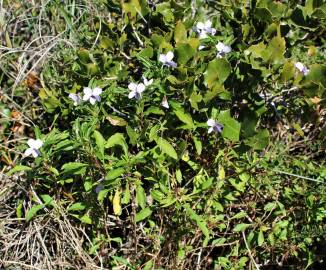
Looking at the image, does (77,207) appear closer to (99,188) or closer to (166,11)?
(99,188)

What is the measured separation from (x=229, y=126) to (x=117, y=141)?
447 millimetres

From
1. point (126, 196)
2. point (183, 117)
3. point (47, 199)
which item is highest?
point (183, 117)

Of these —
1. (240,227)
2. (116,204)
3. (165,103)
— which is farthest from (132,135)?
(240,227)

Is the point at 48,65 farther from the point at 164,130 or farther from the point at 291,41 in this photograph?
the point at 291,41

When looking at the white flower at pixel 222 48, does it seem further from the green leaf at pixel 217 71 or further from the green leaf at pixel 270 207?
the green leaf at pixel 270 207

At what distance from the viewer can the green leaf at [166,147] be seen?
210 cm

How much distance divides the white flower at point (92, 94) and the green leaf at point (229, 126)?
49 centimetres

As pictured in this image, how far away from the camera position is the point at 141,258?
94.3 inches

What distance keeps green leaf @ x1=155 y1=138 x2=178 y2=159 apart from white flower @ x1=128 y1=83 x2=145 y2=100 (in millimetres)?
196

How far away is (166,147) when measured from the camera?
211 centimetres

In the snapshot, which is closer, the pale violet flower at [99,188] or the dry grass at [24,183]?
the pale violet flower at [99,188]

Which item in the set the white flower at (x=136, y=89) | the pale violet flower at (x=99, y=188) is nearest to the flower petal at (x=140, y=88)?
the white flower at (x=136, y=89)

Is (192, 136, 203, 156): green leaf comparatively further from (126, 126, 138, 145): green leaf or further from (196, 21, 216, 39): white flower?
(196, 21, 216, 39): white flower

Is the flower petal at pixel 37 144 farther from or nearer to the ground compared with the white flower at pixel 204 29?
nearer to the ground
